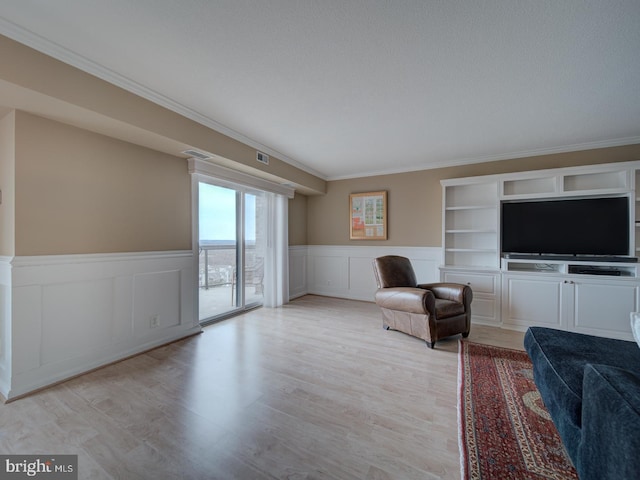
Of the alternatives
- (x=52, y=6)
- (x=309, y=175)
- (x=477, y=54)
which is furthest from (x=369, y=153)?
(x=52, y=6)

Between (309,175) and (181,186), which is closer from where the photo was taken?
(181,186)

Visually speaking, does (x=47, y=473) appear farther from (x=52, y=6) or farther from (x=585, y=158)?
(x=585, y=158)

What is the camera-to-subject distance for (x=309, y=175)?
4.86m

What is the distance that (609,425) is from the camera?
848 mm

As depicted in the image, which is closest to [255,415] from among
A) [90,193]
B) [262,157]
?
[90,193]

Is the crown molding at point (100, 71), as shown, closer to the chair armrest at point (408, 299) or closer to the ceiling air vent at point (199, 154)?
the ceiling air vent at point (199, 154)

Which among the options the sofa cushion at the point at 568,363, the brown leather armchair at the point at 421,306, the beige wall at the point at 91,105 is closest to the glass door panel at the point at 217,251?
the beige wall at the point at 91,105

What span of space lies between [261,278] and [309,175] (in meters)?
2.10

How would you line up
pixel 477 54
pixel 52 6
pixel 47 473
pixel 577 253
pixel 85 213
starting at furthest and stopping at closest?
pixel 577 253, pixel 85 213, pixel 477 54, pixel 52 6, pixel 47 473

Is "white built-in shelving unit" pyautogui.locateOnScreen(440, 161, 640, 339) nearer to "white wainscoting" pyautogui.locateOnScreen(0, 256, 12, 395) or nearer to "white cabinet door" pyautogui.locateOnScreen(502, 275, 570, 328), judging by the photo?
"white cabinet door" pyautogui.locateOnScreen(502, 275, 570, 328)

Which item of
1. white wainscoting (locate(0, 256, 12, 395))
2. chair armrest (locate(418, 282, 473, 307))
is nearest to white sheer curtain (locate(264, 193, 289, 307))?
chair armrest (locate(418, 282, 473, 307))

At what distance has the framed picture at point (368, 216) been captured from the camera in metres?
4.85

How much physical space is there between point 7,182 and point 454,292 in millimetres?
4410

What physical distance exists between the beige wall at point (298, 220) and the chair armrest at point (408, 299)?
8.20 feet
